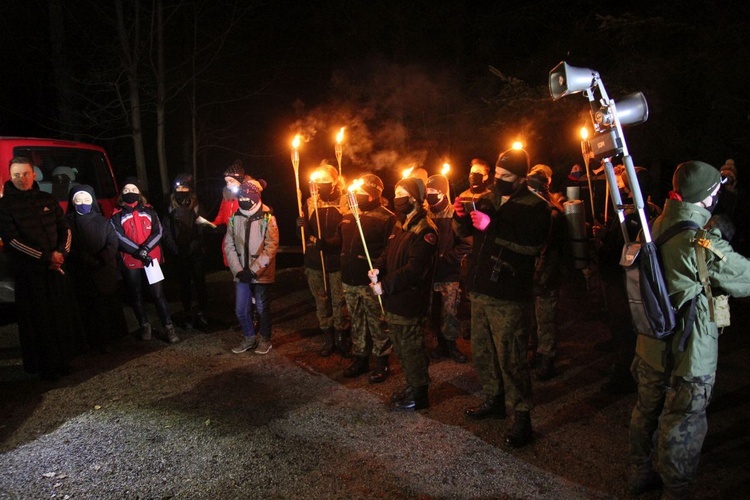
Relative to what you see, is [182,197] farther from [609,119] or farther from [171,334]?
[609,119]

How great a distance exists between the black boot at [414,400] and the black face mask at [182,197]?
183 inches

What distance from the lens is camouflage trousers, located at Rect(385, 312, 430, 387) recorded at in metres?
4.85

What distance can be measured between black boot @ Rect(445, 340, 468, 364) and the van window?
19.6ft

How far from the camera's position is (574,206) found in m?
4.52

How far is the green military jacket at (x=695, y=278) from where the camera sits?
316 cm

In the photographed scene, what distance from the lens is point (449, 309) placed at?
247 inches

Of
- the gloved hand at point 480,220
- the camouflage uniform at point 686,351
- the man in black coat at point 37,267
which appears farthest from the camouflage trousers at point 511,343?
the man in black coat at point 37,267

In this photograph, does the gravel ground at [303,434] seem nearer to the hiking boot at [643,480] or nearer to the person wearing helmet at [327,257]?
the hiking boot at [643,480]

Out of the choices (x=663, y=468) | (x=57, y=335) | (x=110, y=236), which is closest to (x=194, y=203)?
(x=110, y=236)

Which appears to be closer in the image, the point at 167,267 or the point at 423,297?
the point at 423,297

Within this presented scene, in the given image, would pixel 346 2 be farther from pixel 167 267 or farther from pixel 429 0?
pixel 167 267

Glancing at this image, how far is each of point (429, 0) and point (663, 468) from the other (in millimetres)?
11690

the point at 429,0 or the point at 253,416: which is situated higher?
the point at 429,0

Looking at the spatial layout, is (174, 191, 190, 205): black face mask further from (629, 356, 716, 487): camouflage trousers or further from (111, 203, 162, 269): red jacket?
(629, 356, 716, 487): camouflage trousers
